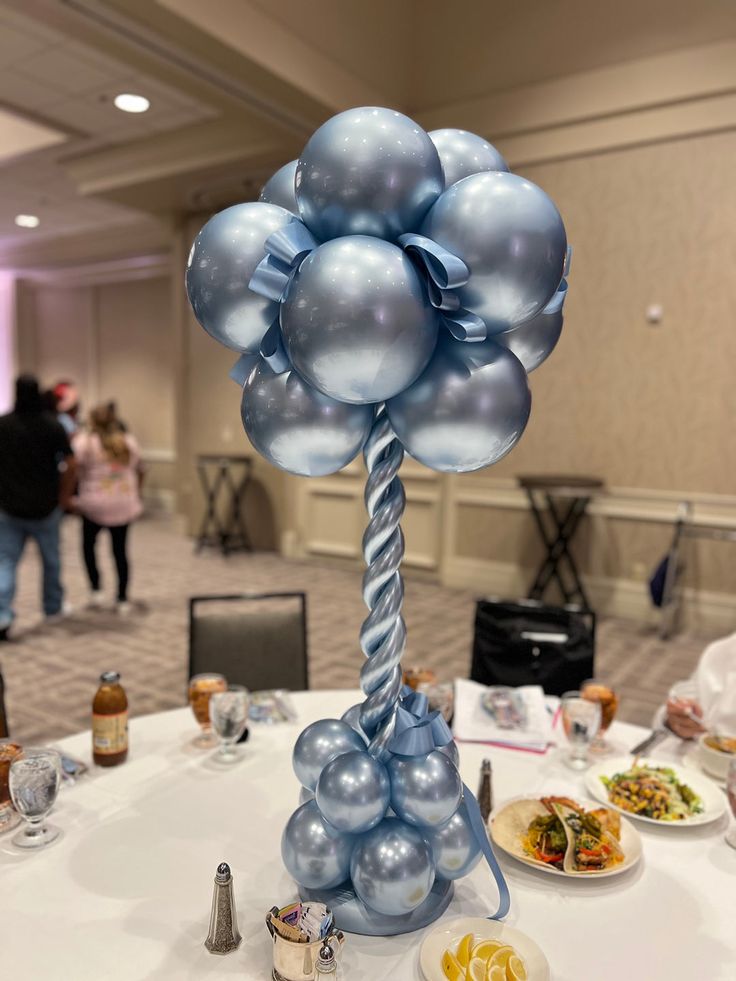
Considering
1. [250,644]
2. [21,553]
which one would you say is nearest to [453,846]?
[250,644]

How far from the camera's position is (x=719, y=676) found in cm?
178

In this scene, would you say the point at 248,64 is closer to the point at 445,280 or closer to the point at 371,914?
the point at 445,280

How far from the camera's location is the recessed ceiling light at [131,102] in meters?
4.79

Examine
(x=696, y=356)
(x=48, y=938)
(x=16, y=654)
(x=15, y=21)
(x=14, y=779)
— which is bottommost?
(x=16, y=654)

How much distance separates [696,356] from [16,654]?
4.31 metres

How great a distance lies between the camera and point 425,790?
3.05ft

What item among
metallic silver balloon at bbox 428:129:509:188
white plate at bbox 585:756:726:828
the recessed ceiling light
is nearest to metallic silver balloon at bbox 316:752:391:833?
white plate at bbox 585:756:726:828

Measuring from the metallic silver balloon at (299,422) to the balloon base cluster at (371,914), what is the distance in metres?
0.55

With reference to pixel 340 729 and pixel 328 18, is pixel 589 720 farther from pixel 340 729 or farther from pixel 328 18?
pixel 328 18

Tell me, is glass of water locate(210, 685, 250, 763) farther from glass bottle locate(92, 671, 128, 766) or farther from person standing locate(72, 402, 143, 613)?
person standing locate(72, 402, 143, 613)

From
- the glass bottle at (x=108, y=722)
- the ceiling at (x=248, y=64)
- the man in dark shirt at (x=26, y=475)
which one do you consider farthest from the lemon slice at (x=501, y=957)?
the ceiling at (x=248, y=64)

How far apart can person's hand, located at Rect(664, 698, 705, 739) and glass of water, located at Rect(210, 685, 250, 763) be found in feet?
2.91

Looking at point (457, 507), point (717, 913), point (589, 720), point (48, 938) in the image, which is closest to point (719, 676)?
point (589, 720)

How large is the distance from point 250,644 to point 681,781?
3.84 feet
